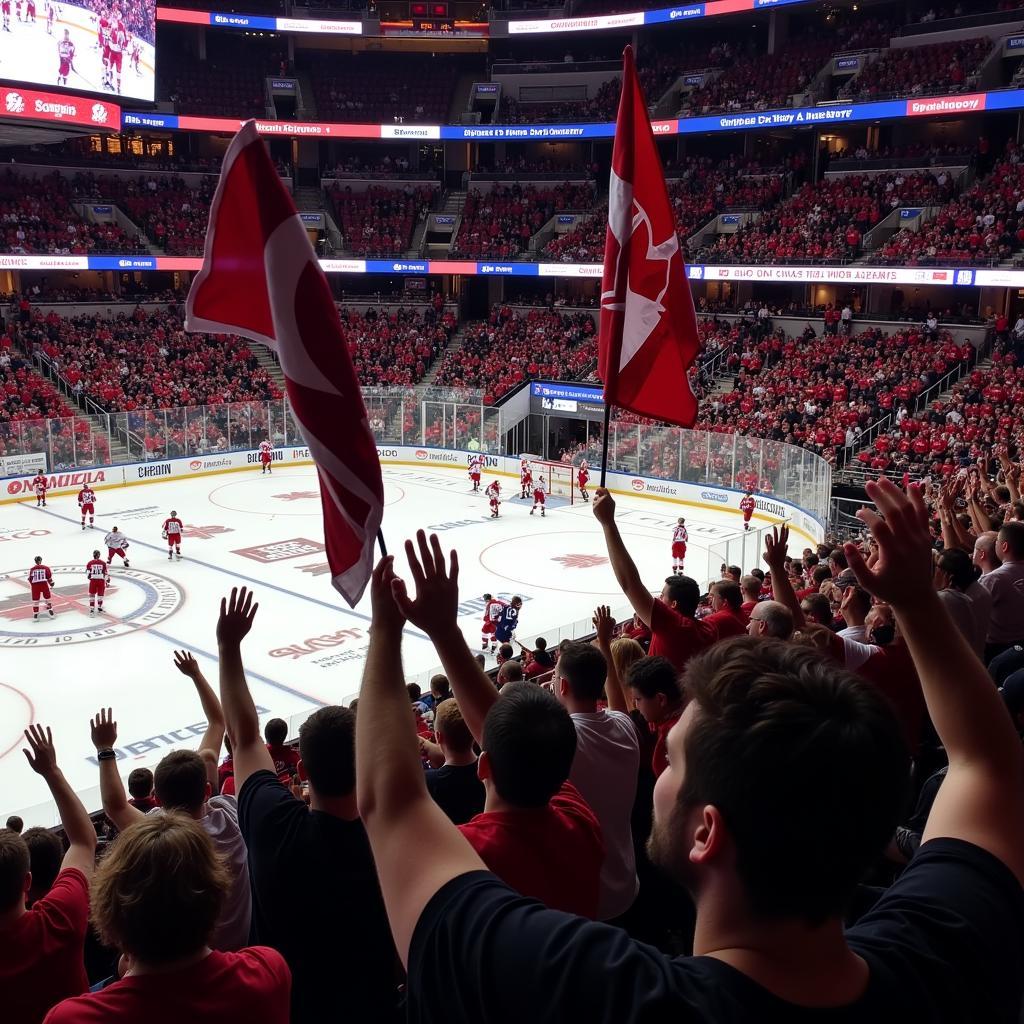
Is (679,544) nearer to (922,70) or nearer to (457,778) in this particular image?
(457,778)

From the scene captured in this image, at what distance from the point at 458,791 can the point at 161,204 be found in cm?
4590

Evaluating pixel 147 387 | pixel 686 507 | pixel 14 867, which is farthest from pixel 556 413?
pixel 14 867

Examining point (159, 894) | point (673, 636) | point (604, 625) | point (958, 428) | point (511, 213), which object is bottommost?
point (958, 428)

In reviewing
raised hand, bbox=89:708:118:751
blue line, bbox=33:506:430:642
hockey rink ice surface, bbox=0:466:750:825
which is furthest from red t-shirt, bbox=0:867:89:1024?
blue line, bbox=33:506:430:642

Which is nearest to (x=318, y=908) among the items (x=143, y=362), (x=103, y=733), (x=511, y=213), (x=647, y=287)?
(x=103, y=733)

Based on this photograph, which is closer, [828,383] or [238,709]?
[238,709]

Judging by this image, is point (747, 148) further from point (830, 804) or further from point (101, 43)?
point (830, 804)

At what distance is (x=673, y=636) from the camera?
5.86 m

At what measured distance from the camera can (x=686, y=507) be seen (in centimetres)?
3167

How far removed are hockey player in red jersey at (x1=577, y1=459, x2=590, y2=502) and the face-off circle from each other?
1330 centimetres

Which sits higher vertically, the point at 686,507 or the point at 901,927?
the point at 901,927

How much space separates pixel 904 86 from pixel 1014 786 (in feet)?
132

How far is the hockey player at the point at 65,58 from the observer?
1166 inches

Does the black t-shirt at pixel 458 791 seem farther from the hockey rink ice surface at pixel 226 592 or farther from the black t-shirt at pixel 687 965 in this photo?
the hockey rink ice surface at pixel 226 592
